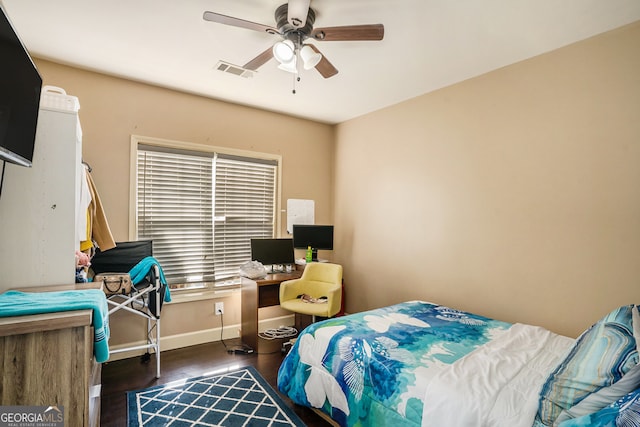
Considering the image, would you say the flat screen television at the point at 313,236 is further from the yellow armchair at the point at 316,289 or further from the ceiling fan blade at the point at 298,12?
the ceiling fan blade at the point at 298,12

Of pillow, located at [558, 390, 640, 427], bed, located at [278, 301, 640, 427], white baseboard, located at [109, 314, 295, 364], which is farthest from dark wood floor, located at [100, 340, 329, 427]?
pillow, located at [558, 390, 640, 427]

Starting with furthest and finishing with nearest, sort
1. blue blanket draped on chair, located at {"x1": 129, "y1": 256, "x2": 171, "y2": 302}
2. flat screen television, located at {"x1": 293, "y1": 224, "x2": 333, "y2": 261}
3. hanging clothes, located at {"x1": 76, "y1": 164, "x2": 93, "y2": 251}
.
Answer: flat screen television, located at {"x1": 293, "y1": 224, "x2": 333, "y2": 261} → blue blanket draped on chair, located at {"x1": 129, "y1": 256, "x2": 171, "y2": 302} → hanging clothes, located at {"x1": 76, "y1": 164, "x2": 93, "y2": 251}

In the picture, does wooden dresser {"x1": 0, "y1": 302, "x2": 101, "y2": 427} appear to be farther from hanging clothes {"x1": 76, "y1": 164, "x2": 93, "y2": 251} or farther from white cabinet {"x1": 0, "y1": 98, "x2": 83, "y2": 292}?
hanging clothes {"x1": 76, "y1": 164, "x2": 93, "y2": 251}

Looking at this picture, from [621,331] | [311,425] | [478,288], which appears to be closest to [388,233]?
[478,288]

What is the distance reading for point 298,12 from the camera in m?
1.93

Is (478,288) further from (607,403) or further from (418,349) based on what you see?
(607,403)

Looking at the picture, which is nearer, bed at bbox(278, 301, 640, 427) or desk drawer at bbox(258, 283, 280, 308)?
bed at bbox(278, 301, 640, 427)

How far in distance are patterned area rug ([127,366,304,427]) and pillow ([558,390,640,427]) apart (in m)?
1.67

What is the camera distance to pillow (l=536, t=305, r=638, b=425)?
1.26m

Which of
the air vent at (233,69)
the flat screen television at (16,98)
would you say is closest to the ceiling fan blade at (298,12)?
the air vent at (233,69)

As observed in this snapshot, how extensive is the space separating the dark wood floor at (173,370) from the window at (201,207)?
757 mm

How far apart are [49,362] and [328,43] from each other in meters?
2.50

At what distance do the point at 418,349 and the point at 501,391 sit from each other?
1.79ft

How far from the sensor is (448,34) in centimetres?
238
